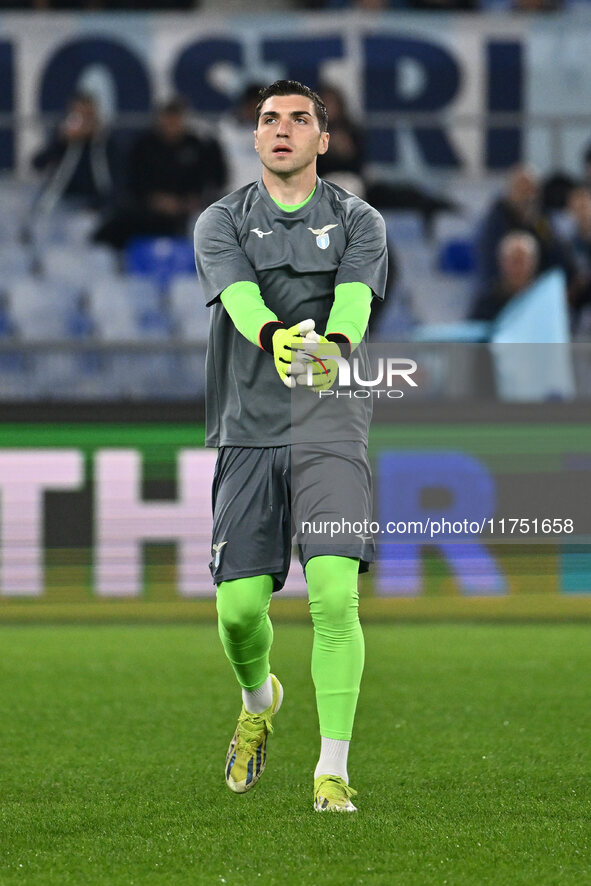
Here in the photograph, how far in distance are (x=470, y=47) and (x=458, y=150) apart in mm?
1801

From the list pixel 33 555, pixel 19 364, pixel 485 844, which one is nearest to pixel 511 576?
pixel 33 555

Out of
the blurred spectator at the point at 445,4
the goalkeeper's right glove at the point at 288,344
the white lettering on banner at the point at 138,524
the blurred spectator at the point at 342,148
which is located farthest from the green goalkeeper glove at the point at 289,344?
the blurred spectator at the point at 445,4

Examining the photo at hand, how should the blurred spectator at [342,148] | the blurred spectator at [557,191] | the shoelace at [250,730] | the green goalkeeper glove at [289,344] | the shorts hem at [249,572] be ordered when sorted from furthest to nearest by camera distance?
1. the blurred spectator at [557,191]
2. the blurred spectator at [342,148]
3. the shoelace at [250,730]
4. the shorts hem at [249,572]
5. the green goalkeeper glove at [289,344]

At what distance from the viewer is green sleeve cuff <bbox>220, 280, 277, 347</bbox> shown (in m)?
4.10

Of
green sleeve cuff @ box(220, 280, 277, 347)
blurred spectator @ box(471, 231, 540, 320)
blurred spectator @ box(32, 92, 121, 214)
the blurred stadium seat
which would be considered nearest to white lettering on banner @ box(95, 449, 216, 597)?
blurred spectator @ box(471, 231, 540, 320)

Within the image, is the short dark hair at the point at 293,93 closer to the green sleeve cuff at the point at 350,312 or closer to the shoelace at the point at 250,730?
the green sleeve cuff at the point at 350,312

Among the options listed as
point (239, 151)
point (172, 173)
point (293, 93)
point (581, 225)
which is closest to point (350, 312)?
point (293, 93)

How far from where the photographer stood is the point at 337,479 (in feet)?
14.0

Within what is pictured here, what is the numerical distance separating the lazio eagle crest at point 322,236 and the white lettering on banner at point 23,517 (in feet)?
16.4

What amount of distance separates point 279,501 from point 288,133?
42.0 inches

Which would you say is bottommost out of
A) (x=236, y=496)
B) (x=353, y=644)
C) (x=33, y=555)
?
(x=33, y=555)

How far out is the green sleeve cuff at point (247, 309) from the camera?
4.10 m

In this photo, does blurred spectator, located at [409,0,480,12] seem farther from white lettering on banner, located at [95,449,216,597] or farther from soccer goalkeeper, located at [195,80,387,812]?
soccer goalkeeper, located at [195,80,387,812]

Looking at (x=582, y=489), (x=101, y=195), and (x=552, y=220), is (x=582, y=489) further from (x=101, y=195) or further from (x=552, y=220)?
(x=101, y=195)
